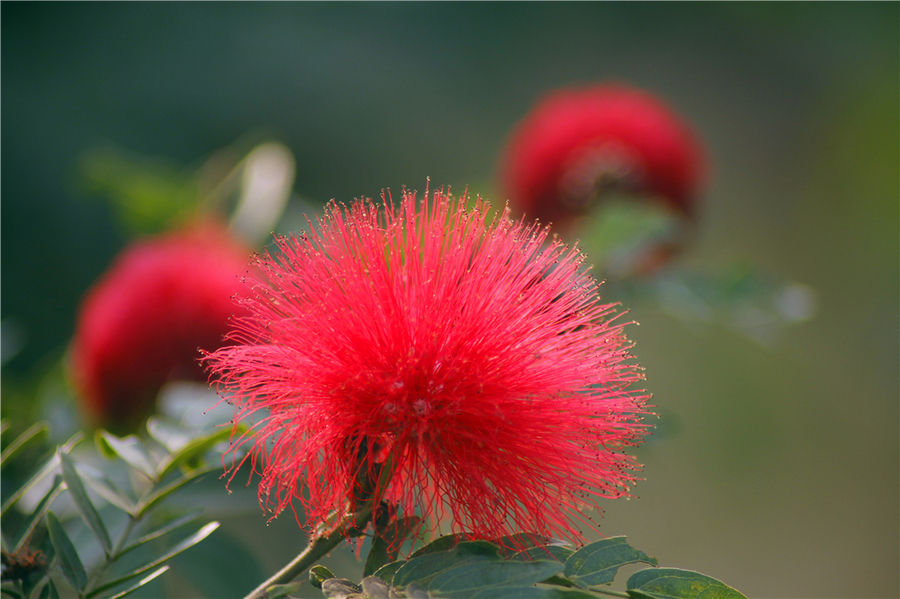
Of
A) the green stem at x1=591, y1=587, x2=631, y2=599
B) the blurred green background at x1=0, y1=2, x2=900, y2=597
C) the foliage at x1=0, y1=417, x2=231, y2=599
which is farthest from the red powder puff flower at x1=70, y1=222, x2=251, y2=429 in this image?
the blurred green background at x1=0, y1=2, x2=900, y2=597

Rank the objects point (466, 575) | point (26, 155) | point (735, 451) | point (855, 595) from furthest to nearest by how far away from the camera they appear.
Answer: point (735, 451) < point (855, 595) < point (26, 155) < point (466, 575)

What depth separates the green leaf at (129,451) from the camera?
18.3 inches

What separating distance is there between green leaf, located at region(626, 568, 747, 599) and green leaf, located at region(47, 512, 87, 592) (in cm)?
34

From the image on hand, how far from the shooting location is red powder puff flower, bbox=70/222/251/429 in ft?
2.37

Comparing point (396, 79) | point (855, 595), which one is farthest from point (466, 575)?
point (396, 79)

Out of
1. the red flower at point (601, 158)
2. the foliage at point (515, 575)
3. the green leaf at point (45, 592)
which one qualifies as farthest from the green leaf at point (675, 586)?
the red flower at point (601, 158)

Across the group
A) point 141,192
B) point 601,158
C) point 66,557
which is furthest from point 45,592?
point 601,158

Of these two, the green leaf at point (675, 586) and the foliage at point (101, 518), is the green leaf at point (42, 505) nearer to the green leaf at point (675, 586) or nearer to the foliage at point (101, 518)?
the foliage at point (101, 518)

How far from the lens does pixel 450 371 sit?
37cm

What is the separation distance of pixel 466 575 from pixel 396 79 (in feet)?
6.41

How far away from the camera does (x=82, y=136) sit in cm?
161

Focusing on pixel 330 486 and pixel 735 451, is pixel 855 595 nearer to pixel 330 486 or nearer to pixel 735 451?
pixel 735 451

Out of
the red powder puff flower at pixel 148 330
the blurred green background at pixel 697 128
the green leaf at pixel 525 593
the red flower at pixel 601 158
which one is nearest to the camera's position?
the green leaf at pixel 525 593

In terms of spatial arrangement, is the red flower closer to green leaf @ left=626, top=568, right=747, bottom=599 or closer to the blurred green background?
the blurred green background
